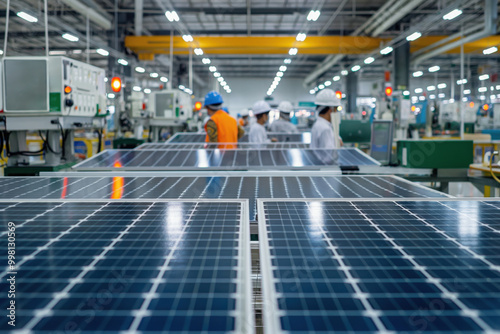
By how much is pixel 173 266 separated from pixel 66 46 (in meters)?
22.2

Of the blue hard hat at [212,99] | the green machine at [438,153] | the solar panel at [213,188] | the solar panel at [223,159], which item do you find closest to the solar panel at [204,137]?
the blue hard hat at [212,99]

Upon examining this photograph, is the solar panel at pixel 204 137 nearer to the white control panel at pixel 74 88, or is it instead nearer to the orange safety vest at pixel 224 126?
the orange safety vest at pixel 224 126

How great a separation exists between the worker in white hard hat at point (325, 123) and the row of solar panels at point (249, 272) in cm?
383

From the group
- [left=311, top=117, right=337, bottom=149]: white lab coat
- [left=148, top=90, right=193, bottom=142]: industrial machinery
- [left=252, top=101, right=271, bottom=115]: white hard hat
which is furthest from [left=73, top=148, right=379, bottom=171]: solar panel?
[left=148, top=90, right=193, bottom=142]: industrial machinery

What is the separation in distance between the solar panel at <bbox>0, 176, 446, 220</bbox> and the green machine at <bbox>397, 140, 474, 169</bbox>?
9.79 feet

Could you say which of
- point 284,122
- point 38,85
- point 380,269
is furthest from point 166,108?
point 380,269

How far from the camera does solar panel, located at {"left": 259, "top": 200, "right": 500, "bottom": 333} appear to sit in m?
0.96

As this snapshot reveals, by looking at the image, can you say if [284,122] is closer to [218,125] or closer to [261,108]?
[261,108]

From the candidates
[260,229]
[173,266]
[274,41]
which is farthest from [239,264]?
[274,41]

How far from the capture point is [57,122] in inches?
219

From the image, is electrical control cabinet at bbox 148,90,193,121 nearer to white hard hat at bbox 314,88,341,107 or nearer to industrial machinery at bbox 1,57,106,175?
industrial machinery at bbox 1,57,106,175

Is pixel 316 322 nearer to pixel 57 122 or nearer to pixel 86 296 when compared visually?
pixel 86 296

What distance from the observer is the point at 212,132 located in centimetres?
668

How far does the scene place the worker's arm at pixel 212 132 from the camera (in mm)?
6629
